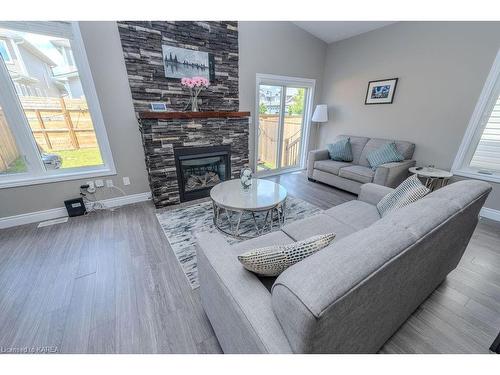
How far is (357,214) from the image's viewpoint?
175 centimetres

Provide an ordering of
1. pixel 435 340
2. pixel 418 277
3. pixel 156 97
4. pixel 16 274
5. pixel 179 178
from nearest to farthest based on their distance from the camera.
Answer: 1. pixel 418 277
2. pixel 435 340
3. pixel 16 274
4. pixel 156 97
5. pixel 179 178

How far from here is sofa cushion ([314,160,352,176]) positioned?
3397mm

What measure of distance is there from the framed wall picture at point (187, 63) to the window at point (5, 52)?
151 centimetres

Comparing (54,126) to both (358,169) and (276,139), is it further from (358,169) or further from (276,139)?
(358,169)

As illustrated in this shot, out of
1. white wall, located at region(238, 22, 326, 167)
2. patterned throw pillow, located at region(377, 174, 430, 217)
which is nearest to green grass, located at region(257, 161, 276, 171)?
white wall, located at region(238, 22, 326, 167)

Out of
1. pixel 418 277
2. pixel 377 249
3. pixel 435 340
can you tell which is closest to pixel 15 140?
pixel 377 249

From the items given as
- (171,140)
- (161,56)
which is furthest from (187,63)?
(171,140)

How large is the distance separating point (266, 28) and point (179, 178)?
2825mm

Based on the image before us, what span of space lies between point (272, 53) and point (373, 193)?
9.60ft

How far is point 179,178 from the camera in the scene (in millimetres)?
2881

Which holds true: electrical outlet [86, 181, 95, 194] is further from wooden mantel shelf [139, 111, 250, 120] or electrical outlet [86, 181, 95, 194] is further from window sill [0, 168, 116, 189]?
wooden mantel shelf [139, 111, 250, 120]

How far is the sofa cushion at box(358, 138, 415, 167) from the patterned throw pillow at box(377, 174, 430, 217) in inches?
74.2

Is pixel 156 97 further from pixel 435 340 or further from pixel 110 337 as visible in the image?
pixel 435 340

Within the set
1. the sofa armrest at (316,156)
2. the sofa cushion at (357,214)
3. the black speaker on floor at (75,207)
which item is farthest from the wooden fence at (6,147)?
the sofa armrest at (316,156)
